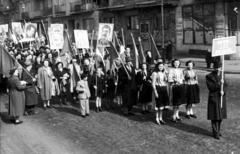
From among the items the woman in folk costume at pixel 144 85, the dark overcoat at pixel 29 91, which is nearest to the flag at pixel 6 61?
the dark overcoat at pixel 29 91

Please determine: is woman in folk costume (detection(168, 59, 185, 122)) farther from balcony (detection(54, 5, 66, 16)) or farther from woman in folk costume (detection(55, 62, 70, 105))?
balcony (detection(54, 5, 66, 16))

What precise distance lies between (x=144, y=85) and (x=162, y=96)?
50.5 inches

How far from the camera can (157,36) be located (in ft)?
107

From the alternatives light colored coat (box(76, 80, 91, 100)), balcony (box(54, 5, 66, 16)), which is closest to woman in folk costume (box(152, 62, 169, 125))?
light colored coat (box(76, 80, 91, 100))

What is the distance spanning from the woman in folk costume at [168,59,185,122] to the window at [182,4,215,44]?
17.7 meters

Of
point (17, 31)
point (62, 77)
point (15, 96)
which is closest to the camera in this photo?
point (15, 96)

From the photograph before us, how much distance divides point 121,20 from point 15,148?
30.2 m

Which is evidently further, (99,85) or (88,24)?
(88,24)

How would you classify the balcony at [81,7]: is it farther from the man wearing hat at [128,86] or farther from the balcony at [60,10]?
the man wearing hat at [128,86]

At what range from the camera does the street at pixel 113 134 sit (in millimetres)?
8328

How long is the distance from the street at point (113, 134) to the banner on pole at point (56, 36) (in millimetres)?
4499

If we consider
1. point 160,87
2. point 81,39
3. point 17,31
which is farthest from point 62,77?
point 17,31

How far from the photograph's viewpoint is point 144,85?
11359 millimetres

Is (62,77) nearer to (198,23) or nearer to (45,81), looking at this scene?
(45,81)
